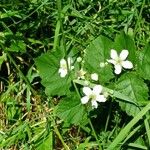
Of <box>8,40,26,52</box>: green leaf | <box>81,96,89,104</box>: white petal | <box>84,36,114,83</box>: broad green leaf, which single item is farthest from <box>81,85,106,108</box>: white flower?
<box>8,40,26,52</box>: green leaf

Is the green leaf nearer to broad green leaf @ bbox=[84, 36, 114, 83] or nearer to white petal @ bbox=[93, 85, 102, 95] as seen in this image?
broad green leaf @ bbox=[84, 36, 114, 83]

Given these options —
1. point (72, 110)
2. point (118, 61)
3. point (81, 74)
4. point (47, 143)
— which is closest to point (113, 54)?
point (118, 61)

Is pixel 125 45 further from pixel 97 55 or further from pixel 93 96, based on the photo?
pixel 93 96

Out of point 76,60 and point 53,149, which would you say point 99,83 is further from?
point 53,149

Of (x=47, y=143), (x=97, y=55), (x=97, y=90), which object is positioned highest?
(x=97, y=55)

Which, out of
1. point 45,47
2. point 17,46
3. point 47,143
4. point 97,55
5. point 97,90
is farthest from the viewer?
point 45,47

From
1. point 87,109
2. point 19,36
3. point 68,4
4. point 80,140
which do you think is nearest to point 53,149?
point 80,140
